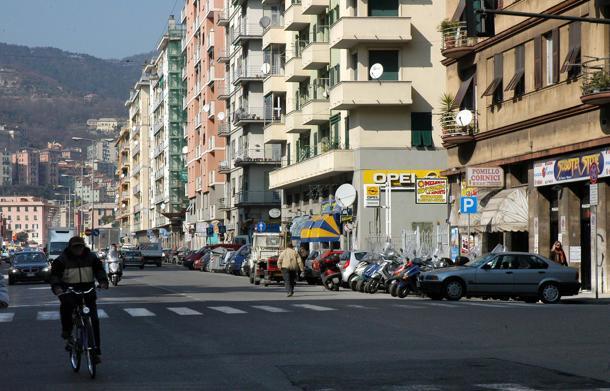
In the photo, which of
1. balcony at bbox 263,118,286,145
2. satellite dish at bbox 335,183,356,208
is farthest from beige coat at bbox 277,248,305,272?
balcony at bbox 263,118,286,145

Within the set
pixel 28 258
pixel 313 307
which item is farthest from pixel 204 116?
Result: pixel 313 307

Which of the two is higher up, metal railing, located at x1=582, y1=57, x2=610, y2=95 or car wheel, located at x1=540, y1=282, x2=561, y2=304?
metal railing, located at x1=582, y1=57, x2=610, y2=95

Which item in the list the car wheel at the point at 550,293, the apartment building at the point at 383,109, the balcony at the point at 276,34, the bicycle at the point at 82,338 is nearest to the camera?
the bicycle at the point at 82,338

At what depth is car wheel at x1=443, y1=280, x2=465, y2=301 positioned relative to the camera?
34125 mm

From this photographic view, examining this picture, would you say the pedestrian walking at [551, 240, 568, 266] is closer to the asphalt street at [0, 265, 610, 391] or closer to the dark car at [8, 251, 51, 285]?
the asphalt street at [0, 265, 610, 391]

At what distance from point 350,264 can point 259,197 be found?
157 ft

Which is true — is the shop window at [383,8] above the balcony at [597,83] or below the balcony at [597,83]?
above

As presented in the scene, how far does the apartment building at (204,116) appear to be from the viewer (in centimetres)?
10900

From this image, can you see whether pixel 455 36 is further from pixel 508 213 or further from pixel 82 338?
pixel 82 338

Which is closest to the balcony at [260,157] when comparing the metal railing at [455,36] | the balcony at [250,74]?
the balcony at [250,74]

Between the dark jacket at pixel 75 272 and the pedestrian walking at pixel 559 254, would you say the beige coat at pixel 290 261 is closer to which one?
the pedestrian walking at pixel 559 254

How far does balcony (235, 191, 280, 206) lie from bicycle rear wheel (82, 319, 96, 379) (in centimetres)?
7715

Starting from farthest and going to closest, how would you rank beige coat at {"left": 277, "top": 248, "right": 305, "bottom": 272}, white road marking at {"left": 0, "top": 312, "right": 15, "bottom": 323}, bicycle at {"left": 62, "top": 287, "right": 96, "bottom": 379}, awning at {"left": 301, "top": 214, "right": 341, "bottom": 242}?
awning at {"left": 301, "top": 214, "right": 341, "bottom": 242}, beige coat at {"left": 277, "top": 248, "right": 305, "bottom": 272}, white road marking at {"left": 0, "top": 312, "right": 15, "bottom": 323}, bicycle at {"left": 62, "top": 287, "right": 96, "bottom": 379}

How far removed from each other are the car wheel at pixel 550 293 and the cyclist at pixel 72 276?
19598 mm
